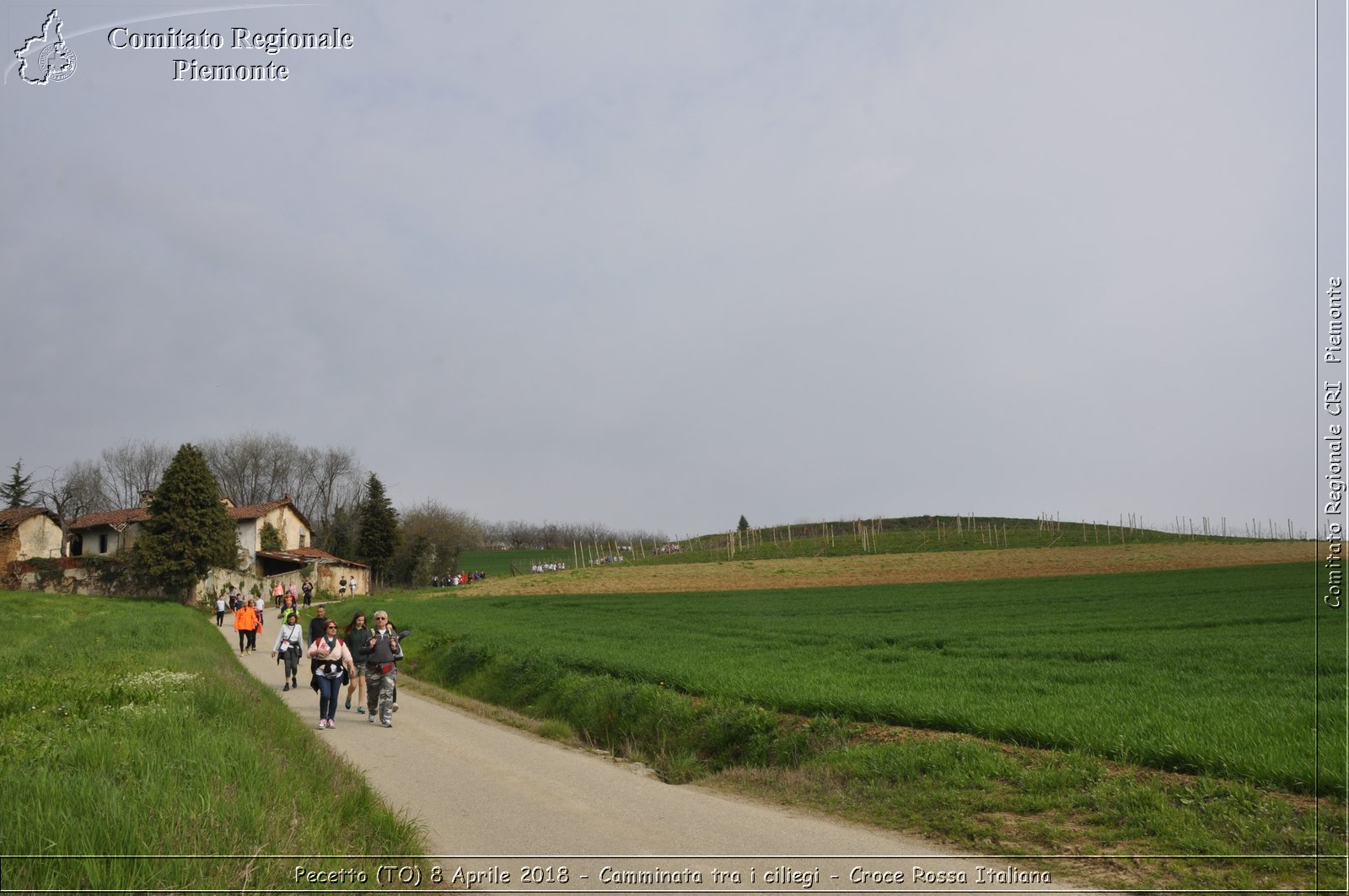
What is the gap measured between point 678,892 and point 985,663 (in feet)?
39.0

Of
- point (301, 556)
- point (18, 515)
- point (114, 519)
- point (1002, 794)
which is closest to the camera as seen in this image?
point (1002, 794)

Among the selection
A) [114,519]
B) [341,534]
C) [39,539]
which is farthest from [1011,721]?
[341,534]

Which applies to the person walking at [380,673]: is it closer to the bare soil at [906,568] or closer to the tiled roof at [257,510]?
the bare soil at [906,568]

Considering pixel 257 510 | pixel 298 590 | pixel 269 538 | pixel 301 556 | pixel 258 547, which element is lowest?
pixel 298 590

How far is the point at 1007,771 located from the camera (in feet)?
27.9

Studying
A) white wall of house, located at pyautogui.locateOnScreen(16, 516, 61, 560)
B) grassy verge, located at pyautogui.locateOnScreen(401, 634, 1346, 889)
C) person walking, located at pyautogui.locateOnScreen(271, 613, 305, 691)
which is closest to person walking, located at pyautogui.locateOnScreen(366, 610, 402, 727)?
grassy verge, located at pyautogui.locateOnScreen(401, 634, 1346, 889)

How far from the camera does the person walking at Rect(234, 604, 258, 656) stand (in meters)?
27.9

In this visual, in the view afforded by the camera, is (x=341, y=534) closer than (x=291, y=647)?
No

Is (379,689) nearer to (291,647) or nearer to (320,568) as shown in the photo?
(291,647)

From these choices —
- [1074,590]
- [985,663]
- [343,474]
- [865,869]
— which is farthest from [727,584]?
[343,474]

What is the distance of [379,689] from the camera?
15.5m

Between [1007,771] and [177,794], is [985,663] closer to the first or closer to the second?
[1007,771]

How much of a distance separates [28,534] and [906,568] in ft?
210

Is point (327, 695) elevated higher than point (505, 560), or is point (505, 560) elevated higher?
point (327, 695)
